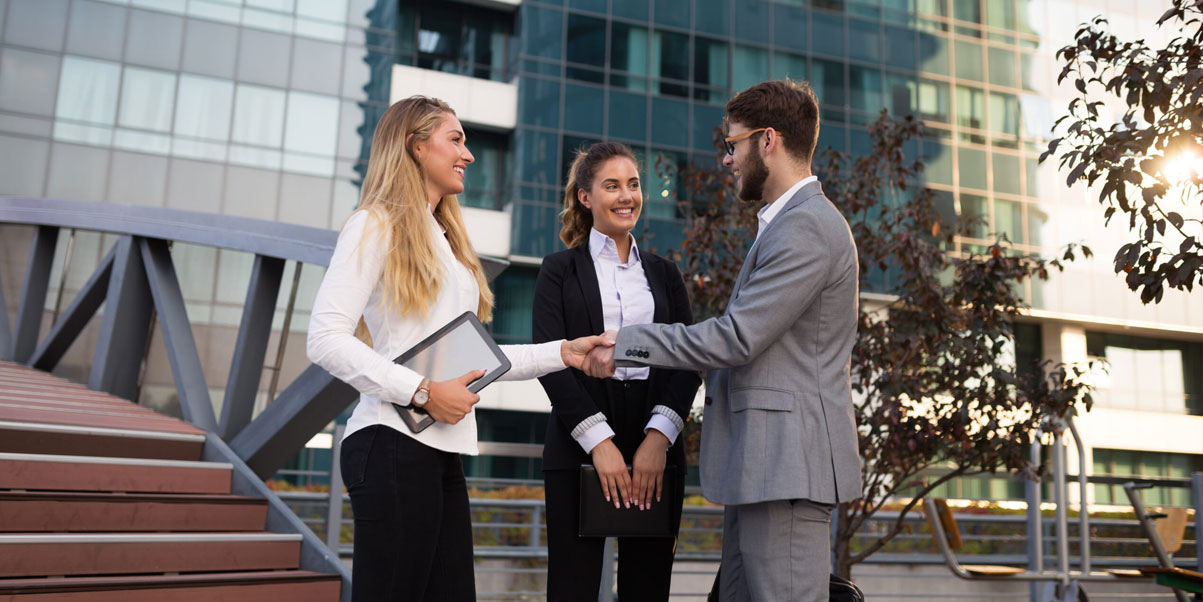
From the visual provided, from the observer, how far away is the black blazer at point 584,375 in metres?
3.35

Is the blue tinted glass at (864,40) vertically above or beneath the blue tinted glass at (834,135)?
above

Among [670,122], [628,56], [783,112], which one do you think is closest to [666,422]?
[783,112]

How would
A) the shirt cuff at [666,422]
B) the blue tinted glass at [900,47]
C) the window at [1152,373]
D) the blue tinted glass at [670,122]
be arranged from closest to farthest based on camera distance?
the shirt cuff at [666,422] → the blue tinted glass at [670,122] → the blue tinted glass at [900,47] → the window at [1152,373]

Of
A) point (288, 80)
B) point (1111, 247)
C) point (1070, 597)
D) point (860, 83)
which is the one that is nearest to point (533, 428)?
point (288, 80)

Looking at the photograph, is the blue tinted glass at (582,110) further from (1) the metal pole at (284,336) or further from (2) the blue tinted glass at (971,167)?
(1) the metal pole at (284,336)

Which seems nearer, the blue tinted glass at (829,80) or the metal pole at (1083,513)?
the metal pole at (1083,513)

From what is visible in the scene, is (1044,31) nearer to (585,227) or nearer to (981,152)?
(981,152)

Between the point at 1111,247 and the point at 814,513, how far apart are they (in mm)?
29016

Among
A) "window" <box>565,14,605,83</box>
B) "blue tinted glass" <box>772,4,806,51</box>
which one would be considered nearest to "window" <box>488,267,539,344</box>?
"window" <box>565,14,605,83</box>

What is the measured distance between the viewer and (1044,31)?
99.1 ft

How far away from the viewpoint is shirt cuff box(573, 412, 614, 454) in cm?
324

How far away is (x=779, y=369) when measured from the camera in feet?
9.46

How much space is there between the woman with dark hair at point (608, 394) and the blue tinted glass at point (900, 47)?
88.9ft

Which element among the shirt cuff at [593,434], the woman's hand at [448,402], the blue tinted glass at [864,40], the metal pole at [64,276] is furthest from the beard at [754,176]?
the blue tinted glass at [864,40]
